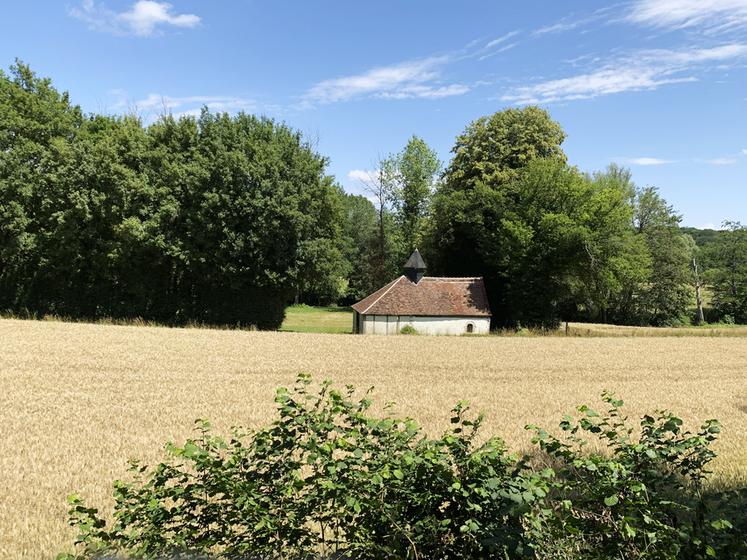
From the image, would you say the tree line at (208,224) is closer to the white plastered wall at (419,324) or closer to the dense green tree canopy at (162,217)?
the dense green tree canopy at (162,217)

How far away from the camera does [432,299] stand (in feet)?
124

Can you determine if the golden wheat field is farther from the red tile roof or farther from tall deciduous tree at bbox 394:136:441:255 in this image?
tall deciduous tree at bbox 394:136:441:255

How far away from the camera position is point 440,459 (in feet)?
13.1

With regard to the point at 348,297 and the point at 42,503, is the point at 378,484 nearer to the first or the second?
the point at 42,503

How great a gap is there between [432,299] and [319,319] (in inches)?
829

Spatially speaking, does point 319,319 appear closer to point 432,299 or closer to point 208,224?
point 432,299

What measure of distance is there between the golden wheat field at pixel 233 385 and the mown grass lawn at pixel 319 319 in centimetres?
1529

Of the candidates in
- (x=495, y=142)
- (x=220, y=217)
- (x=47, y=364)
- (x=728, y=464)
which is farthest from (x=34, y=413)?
(x=495, y=142)

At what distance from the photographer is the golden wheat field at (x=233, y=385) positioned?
8156 millimetres

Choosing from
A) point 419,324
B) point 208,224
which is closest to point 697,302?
point 419,324

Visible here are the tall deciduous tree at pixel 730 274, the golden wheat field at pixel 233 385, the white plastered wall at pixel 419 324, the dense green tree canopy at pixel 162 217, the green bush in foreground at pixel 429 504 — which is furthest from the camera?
the tall deciduous tree at pixel 730 274

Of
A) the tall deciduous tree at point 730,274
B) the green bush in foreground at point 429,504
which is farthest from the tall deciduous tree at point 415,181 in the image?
the green bush in foreground at point 429,504

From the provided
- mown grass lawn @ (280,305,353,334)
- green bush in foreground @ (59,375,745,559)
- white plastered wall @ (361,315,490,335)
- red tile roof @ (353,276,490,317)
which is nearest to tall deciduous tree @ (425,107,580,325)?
red tile roof @ (353,276,490,317)

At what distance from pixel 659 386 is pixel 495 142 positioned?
1293 inches
